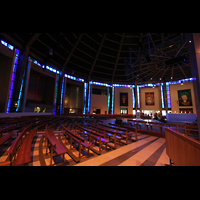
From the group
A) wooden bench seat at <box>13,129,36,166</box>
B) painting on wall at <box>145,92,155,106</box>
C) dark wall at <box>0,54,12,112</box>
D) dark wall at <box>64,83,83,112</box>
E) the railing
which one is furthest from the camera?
painting on wall at <box>145,92,155,106</box>

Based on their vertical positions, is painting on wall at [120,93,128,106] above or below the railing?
above

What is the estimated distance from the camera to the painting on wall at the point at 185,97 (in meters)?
17.3

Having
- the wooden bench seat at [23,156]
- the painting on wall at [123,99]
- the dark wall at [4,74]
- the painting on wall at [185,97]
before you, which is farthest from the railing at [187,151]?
the painting on wall at [185,97]

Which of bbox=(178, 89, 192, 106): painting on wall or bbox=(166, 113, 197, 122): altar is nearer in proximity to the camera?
bbox=(166, 113, 197, 122): altar

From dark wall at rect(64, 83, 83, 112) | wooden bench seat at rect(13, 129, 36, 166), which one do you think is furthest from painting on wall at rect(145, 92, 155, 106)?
wooden bench seat at rect(13, 129, 36, 166)

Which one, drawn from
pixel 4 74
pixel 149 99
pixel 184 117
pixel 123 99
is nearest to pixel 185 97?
pixel 149 99

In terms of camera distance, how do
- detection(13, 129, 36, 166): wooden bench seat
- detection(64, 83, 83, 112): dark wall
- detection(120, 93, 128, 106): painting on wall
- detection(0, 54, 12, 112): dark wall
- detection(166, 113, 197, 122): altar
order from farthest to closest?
detection(120, 93, 128, 106): painting on wall, detection(64, 83, 83, 112): dark wall, detection(166, 113, 197, 122): altar, detection(0, 54, 12, 112): dark wall, detection(13, 129, 36, 166): wooden bench seat

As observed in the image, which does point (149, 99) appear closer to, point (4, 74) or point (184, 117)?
point (184, 117)

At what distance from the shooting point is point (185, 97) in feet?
58.1

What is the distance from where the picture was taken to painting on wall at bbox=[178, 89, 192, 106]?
17.3m

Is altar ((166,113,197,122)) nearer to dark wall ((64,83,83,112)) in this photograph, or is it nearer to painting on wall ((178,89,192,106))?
painting on wall ((178,89,192,106))
